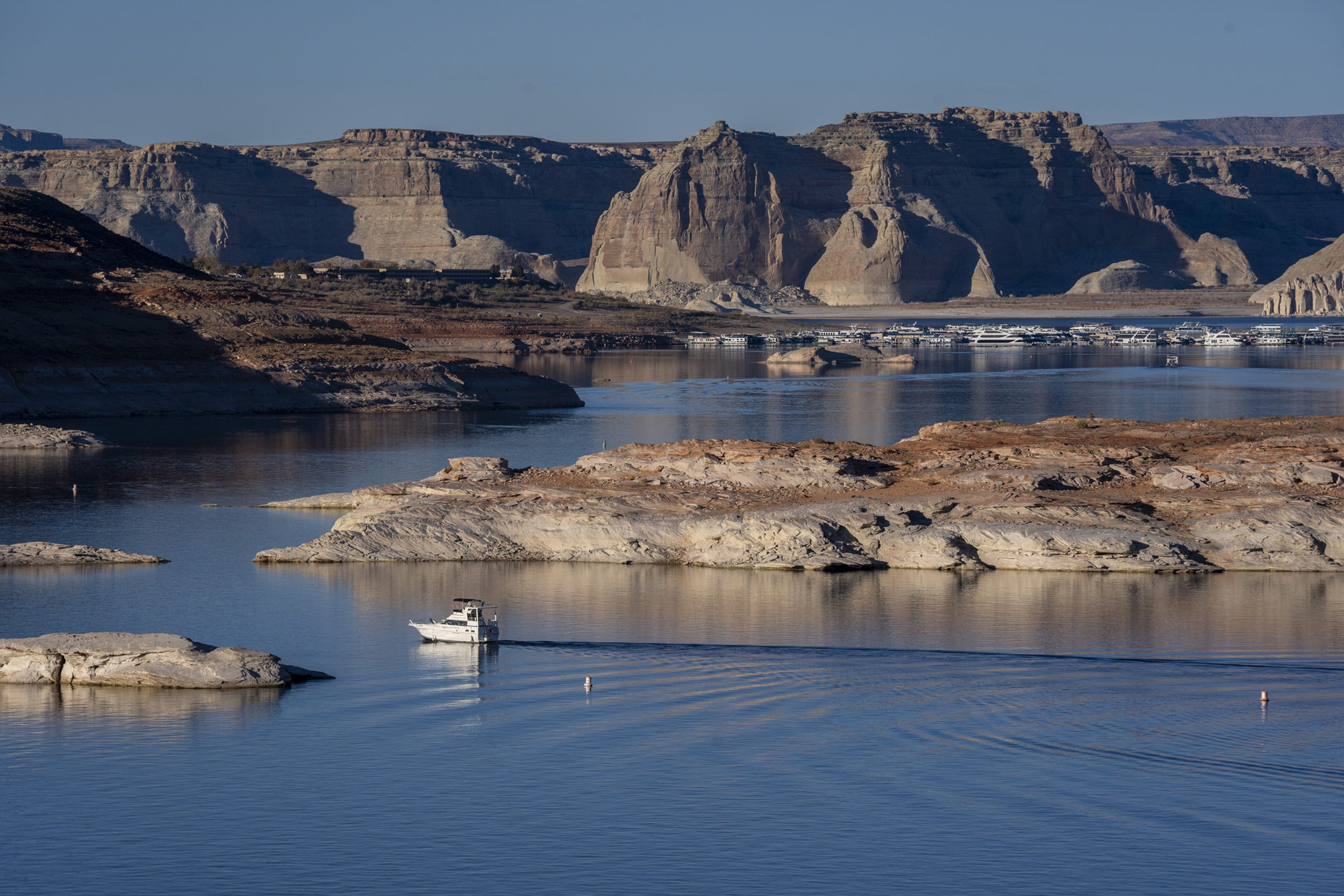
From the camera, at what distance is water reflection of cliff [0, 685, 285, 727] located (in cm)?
3011

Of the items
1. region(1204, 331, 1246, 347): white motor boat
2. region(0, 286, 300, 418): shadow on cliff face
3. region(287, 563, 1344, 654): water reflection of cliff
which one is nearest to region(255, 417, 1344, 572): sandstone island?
region(287, 563, 1344, 654): water reflection of cliff

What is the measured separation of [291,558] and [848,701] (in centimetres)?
2022

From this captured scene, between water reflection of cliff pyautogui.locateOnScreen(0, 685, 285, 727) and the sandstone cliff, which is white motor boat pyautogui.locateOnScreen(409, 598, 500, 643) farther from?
the sandstone cliff

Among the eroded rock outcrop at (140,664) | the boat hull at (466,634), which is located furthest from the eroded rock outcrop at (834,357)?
the eroded rock outcrop at (140,664)

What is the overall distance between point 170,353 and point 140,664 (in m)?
76.6

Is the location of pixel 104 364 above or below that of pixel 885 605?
above

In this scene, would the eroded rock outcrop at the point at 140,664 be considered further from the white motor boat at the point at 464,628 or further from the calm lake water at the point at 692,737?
the white motor boat at the point at 464,628

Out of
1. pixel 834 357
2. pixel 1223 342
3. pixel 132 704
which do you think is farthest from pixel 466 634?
pixel 1223 342

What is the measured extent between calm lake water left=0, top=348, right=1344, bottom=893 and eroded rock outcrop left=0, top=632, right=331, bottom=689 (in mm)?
448

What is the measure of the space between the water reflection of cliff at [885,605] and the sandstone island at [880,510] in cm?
56

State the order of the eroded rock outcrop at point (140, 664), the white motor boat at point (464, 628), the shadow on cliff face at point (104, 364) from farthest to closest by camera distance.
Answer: the shadow on cliff face at point (104, 364), the white motor boat at point (464, 628), the eroded rock outcrop at point (140, 664)

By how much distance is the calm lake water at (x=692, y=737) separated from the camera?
23172mm

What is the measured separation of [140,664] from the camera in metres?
32.0

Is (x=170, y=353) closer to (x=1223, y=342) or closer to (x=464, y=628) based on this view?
(x=464, y=628)
